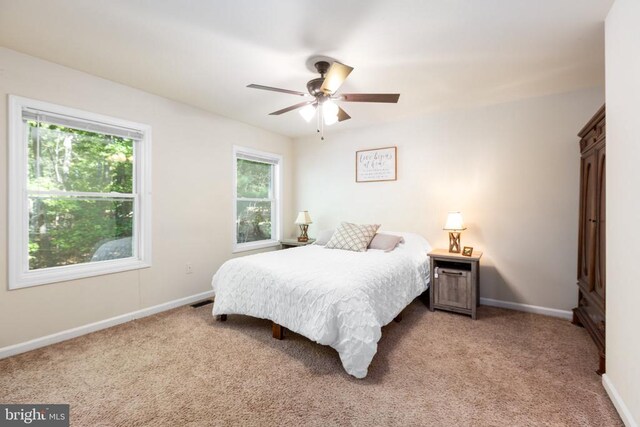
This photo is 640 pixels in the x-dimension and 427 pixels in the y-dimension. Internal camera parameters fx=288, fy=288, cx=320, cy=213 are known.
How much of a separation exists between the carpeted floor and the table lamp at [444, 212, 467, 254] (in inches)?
37.6

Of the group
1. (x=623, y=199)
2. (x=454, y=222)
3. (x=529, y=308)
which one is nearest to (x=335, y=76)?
(x=623, y=199)

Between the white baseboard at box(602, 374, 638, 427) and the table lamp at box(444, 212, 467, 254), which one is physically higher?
the table lamp at box(444, 212, 467, 254)

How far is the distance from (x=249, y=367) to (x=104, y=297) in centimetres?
174

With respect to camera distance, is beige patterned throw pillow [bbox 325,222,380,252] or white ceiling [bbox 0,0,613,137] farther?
beige patterned throw pillow [bbox 325,222,380,252]

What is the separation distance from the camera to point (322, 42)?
83.3 inches

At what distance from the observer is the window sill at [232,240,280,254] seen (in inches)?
163

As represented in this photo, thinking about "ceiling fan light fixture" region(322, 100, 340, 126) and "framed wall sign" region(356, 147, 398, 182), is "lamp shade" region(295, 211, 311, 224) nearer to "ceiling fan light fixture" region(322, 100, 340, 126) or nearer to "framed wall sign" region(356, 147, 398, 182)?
"framed wall sign" region(356, 147, 398, 182)

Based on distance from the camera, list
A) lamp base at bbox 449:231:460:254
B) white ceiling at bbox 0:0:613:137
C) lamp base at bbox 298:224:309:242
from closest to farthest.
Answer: white ceiling at bbox 0:0:613:137 → lamp base at bbox 449:231:460:254 → lamp base at bbox 298:224:309:242

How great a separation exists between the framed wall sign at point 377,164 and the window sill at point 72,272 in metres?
2.99

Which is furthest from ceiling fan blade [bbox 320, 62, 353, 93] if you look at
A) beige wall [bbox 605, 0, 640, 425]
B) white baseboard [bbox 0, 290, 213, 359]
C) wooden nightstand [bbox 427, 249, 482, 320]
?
white baseboard [bbox 0, 290, 213, 359]

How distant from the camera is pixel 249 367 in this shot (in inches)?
82.6

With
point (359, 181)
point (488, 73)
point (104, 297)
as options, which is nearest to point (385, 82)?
point (488, 73)

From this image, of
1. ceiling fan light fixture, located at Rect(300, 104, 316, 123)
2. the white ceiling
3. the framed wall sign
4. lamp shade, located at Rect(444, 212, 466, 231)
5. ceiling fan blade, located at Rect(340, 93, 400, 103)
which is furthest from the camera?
the framed wall sign

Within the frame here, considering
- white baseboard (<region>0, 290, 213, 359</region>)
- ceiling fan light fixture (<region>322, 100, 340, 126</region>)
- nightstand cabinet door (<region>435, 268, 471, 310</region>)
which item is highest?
ceiling fan light fixture (<region>322, 100, 340, 126</region>)
